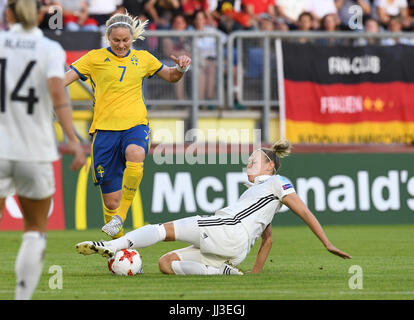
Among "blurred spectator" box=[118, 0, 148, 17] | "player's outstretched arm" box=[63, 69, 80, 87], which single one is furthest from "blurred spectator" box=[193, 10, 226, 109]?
"player's outstretched arm" box=[63, 69, 80, 87]

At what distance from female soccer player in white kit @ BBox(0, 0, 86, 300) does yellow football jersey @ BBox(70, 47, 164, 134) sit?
4.28 meters

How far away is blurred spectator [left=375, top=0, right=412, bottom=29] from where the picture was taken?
64.2ft

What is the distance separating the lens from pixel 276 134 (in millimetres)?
17906

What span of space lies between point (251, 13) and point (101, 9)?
2890mm

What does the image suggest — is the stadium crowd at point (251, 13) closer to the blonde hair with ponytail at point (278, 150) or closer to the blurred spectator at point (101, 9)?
the blurred spectator at point (101, 9)

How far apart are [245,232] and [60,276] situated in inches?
68.8

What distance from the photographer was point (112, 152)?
10914 millimetres

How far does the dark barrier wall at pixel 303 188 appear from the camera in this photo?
1633cm

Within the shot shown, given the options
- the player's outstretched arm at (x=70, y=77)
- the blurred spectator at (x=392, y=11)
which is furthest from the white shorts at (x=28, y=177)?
the blurred spectator at (x=392, y=11)

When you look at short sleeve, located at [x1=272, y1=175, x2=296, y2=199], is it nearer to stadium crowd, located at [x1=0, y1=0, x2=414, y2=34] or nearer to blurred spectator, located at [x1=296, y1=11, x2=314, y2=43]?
stadium crowd, located at [x1=0, y1=0, x2=414, y2=34]

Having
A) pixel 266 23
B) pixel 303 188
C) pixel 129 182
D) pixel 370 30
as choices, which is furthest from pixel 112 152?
pixel 370 30

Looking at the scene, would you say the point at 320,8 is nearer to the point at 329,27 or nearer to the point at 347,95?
the point at 329,27

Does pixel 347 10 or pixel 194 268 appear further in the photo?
pixel 347 10
